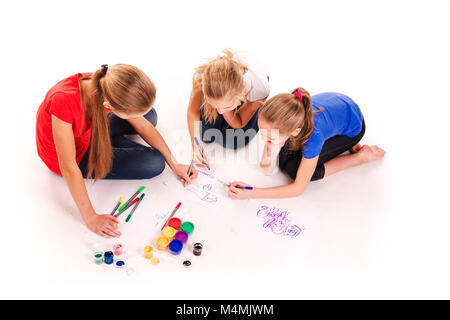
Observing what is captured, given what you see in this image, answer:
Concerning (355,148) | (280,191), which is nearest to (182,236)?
(280,191)

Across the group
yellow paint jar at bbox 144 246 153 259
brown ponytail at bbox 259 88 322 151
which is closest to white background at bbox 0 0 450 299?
yellow paint jar at bbox 144 246 153 259

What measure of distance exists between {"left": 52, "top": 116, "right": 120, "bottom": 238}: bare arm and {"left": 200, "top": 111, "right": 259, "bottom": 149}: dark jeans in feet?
2.49

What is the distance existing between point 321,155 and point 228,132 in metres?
0.53

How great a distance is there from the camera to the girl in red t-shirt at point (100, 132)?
57.5 inches

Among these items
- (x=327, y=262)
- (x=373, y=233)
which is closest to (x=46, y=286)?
(x=327, y=262)

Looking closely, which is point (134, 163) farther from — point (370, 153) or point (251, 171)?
point (370, 153)

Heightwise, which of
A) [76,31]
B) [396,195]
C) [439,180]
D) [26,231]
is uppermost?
[439,180]

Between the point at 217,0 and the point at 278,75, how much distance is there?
1.06 meters

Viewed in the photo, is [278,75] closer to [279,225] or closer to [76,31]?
[279,225]

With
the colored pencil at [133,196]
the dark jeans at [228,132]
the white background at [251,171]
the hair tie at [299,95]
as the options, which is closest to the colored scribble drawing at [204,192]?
the white background at [251,171]

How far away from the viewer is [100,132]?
1.63 meters

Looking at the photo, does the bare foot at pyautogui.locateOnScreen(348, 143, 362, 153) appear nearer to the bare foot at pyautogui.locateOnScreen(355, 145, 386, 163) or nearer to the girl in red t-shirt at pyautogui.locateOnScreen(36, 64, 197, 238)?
the bare foot at pyautogui.locateOnScreen(355, 145, 386, 163)

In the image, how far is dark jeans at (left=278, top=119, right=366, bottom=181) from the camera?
2.03 m

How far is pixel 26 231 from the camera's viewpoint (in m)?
1.75
